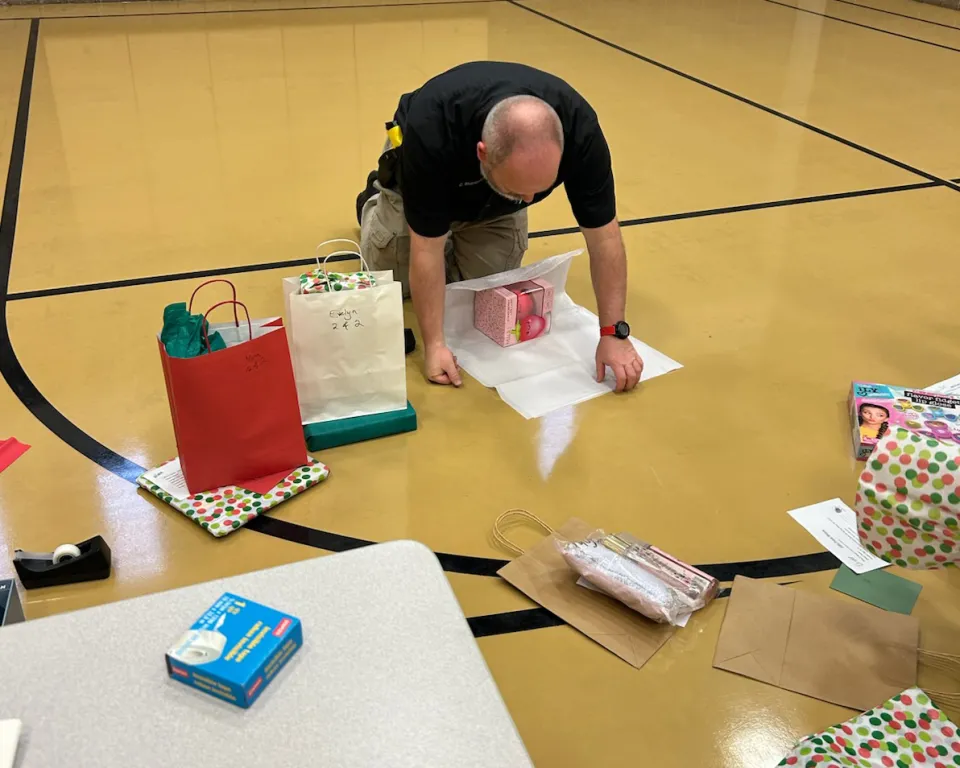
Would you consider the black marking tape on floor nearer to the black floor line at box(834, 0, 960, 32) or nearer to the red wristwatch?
the red wristwatch

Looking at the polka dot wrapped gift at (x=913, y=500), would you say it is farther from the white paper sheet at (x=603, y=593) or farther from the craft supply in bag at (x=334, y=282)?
the craft supply in bag at (x=334, y=282)

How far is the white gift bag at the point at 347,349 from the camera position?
202cm

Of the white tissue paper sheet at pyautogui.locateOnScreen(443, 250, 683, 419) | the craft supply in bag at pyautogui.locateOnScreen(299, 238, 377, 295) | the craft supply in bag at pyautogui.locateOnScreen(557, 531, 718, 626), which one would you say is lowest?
the craft supply in bag at pyautogui.locateOnScreen(557, 531, 718, 626)

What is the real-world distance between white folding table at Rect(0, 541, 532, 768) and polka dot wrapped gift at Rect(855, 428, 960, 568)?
78 cm

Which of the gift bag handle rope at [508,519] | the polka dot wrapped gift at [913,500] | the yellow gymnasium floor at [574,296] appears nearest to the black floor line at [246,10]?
the yellow gymnasium floor at [574,296]

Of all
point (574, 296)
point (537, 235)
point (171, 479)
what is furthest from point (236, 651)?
point (537, 235)

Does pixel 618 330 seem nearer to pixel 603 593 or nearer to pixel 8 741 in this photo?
pixel 603 593

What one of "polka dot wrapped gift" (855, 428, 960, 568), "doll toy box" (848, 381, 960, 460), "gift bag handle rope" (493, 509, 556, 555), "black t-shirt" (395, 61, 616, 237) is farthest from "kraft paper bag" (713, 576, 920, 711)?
"black t-shirt" (395, 61, 616, 237)

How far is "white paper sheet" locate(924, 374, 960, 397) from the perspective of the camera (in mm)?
2346

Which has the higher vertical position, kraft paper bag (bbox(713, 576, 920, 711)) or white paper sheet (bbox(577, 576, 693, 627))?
white paper sheet (bbox(577, 576, 693, 627))

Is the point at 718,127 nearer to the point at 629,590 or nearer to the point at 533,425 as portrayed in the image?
the point at 533,425

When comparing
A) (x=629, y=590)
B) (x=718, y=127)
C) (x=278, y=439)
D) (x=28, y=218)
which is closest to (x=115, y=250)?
(x=28, y=218)

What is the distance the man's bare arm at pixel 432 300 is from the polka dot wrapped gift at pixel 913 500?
4.14ft

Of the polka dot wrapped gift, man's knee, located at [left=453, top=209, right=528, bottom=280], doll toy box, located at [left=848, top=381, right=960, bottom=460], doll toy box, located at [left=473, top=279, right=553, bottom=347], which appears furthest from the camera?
man's knee, located at [left=453, top=209, right=528, bottom=280]
